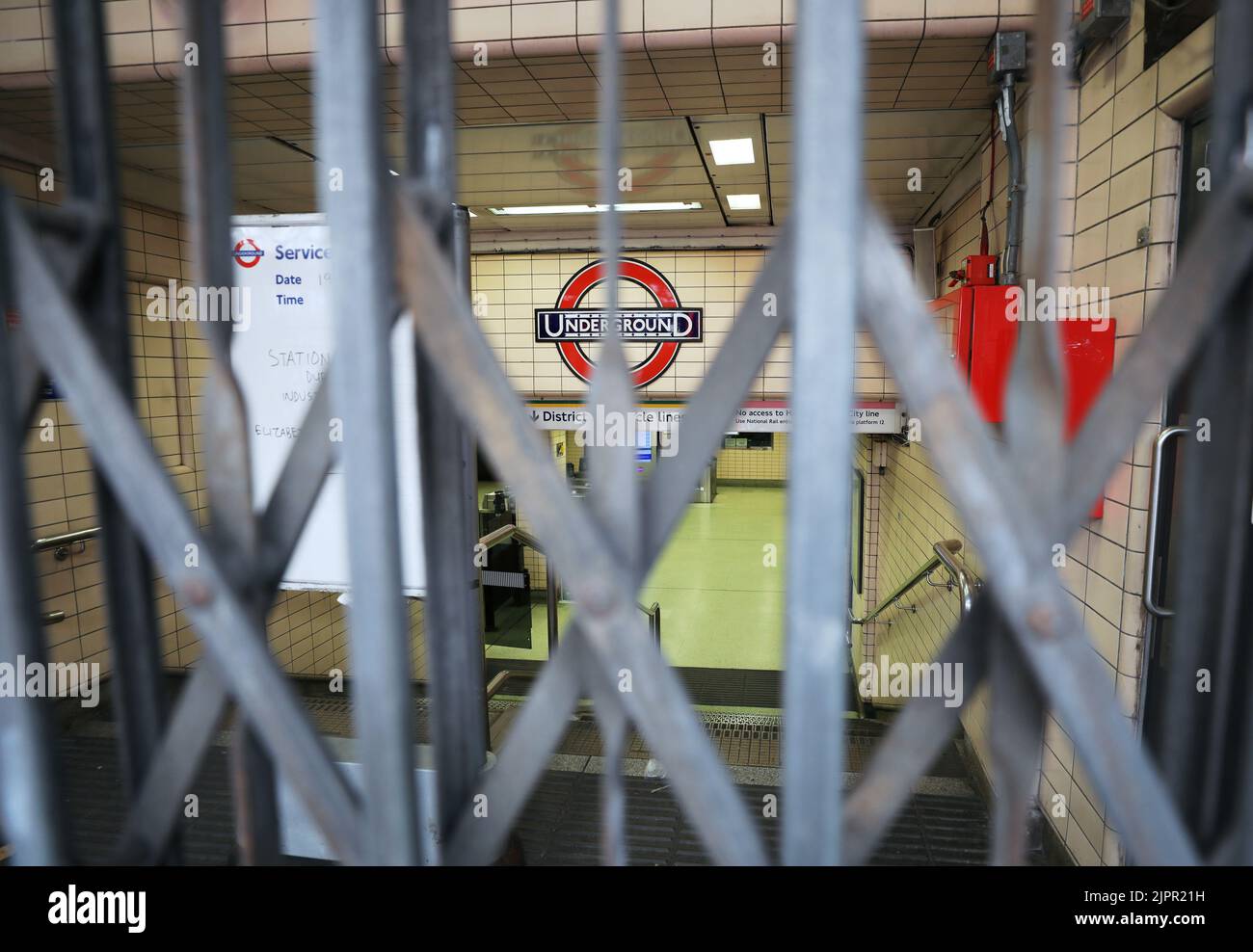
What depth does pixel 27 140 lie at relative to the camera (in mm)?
4285

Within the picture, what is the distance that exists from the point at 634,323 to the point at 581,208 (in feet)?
3.95

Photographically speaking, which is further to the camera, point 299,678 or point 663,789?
point 299,678

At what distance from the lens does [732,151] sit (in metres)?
4.56

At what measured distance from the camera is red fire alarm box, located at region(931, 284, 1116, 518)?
250 cm

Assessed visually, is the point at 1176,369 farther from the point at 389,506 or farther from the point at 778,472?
the point at 778,472

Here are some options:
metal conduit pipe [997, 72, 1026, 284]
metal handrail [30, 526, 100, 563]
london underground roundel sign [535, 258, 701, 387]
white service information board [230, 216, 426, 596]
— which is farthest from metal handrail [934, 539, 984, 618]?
metal handrail [30, 526, 100, 563]

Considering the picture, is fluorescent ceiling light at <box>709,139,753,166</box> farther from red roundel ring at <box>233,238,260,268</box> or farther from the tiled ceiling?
red roundel ring at <box>233,238,260,268</box>

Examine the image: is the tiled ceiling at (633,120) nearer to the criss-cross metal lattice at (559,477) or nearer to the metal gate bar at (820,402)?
the criss-cross metal lattice at (559,477)

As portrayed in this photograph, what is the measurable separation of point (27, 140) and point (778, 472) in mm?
16912

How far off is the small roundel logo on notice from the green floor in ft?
10.4

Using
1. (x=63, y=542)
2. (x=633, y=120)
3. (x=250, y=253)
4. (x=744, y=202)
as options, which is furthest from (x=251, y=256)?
(x=744, y=202)

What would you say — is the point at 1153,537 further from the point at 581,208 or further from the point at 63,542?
the point at 581,208

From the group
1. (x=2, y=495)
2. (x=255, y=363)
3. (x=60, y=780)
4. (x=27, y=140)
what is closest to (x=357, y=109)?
(x=2, y=495)
